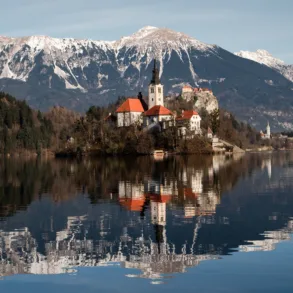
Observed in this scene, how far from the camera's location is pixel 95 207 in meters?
41.5

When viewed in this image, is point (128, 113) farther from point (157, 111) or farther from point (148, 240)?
point (148, 240)

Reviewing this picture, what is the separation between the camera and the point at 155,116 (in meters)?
157

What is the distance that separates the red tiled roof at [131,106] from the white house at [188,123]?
14.1 m

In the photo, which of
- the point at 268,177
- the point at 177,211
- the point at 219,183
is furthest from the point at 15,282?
the point at 268,177

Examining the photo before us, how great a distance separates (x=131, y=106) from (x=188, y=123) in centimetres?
2529

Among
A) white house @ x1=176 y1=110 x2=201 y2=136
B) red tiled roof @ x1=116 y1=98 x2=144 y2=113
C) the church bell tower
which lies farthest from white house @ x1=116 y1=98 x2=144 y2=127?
white house @ x1=176 y1=110 x2=201 y2=136

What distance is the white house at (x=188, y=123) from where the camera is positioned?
14250 cm

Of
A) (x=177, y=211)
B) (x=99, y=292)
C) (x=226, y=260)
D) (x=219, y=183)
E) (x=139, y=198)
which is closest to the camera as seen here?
(x=99, y=292)

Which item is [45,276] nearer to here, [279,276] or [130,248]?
[130,248]

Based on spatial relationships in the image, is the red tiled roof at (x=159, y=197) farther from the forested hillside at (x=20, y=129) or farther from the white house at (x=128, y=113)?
the forested hillside at (x=20, y=129)

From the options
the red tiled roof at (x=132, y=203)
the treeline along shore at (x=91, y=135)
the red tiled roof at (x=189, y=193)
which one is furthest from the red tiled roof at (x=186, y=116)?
the red tiled roof at (x=132, y=203)

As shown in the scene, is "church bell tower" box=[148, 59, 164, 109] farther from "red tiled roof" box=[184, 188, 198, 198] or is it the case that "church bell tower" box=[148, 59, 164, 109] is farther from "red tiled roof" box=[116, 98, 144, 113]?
"red tiled roof" box=[184, 188, 198, 198]

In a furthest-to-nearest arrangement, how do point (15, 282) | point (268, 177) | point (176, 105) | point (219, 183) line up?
point (176, 105)
point (268, 177)
point (219, 183)
point (15, 282)

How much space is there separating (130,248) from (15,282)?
249 inches
